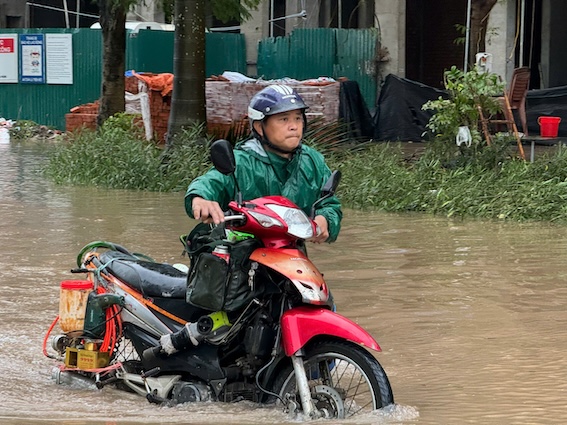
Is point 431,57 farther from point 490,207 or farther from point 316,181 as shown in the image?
point 316,181

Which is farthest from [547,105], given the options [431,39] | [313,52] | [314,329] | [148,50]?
[314,329]

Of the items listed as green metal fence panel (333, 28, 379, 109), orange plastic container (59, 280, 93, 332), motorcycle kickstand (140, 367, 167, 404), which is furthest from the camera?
green metal fence panel (333, 28, 379, 109)

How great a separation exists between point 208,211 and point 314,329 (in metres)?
0.66

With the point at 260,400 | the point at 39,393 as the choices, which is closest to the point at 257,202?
the point at 260,400

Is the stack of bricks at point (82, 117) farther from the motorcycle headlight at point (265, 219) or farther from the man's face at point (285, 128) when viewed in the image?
the motorcycle headlight at point (265, 219)

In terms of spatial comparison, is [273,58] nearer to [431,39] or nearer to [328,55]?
[328,55]

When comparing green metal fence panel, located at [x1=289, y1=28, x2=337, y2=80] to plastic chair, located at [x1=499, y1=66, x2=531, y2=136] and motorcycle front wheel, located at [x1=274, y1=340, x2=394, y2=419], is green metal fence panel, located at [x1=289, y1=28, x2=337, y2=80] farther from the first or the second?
motorcycle front wheel, located at [x1=274, y1=340, x2=394, y2=419]

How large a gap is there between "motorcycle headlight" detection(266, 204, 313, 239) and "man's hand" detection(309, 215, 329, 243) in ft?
0.38

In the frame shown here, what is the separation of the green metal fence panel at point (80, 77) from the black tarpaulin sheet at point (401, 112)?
7030 mm

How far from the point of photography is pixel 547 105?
1880 cm

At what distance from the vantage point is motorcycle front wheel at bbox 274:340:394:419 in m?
4.91

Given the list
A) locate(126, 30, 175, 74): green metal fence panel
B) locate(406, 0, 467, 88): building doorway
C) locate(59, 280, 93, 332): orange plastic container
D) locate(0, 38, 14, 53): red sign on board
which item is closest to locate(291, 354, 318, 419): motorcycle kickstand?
locate(59, 280, 93, 332): orange plastic container

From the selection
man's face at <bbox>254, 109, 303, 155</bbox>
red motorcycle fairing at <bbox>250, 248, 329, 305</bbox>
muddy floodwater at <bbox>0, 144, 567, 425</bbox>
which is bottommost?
muddy floodwater at <bbox>0, 144, 567, 425</bbox>

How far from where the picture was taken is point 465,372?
6.26 m
